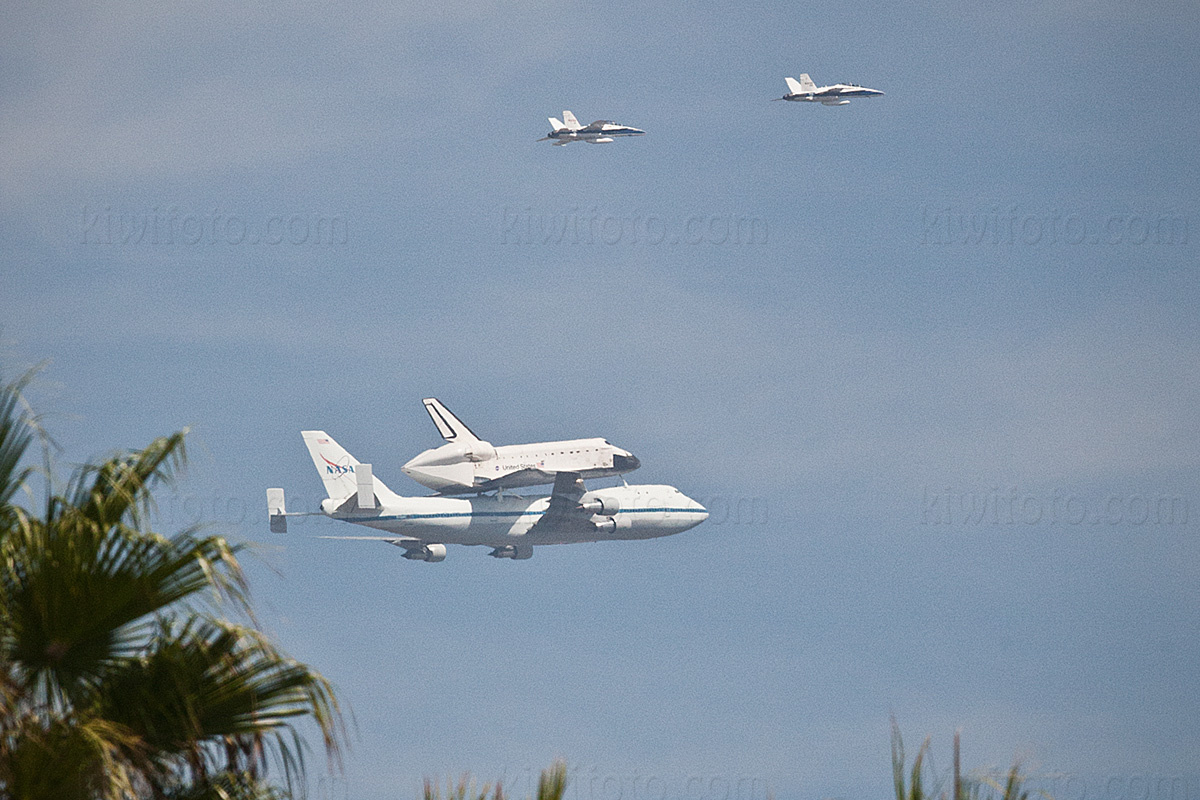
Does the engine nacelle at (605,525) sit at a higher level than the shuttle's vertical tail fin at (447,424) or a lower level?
lower

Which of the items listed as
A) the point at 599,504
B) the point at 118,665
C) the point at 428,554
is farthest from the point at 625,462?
the point at 118,665

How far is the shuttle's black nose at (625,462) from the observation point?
3602 inches

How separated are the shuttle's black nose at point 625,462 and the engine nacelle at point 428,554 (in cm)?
1244

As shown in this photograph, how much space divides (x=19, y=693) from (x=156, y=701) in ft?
4.11

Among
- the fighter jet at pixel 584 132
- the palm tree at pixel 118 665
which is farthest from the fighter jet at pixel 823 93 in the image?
the palm tree at pixel 118 665

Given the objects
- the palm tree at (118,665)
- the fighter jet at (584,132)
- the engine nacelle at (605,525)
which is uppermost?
the fighter jet at (584,132)

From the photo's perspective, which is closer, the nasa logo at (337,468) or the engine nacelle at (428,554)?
the engine nacelle at (428,554)

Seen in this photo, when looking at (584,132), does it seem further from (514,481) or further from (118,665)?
(118,665)

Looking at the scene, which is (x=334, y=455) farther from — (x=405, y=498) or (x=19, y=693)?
(x=19, y=693)

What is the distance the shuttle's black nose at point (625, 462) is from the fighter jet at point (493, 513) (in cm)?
228

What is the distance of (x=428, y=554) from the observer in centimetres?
9719

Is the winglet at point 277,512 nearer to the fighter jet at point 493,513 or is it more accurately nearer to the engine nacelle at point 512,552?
the fighter jet at point 493,513

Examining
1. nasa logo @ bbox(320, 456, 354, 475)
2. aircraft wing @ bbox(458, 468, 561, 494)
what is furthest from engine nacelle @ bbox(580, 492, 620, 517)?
nasa logo @ bbox(320, 456, 354, 475)

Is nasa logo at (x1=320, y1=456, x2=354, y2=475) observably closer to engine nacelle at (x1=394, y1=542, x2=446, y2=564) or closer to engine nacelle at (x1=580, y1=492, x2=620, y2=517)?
engine nacelle at (x1=394, y1=542, x2=446, y2=564)
